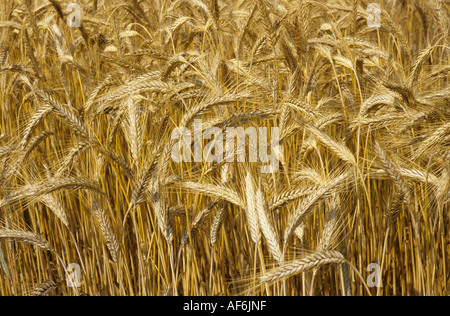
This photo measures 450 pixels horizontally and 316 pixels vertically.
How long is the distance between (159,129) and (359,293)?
3.17 ft

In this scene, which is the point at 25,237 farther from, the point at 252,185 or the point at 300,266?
the point at 300,266

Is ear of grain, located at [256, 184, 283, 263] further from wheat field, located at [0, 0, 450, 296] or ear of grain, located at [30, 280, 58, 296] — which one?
ear of grain, located at [30, 280, 58, 296]

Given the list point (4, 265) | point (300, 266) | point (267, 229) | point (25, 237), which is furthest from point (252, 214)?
point (4, 265)

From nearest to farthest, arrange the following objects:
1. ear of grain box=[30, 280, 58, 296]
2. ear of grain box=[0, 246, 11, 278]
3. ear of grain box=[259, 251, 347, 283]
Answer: ear of grain box=[259, 251, 347, 283] → ear of grain box=[30, 280, 58, 296] → ear of grain box=[0, 246, 11, 278]

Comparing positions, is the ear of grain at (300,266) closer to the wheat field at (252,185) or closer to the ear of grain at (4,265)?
the wheat field at (252,185)

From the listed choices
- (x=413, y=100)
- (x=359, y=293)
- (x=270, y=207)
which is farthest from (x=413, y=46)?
(x=270, y=207)

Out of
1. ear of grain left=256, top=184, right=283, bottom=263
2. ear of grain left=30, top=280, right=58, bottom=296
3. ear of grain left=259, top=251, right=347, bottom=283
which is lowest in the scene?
ear of grain left=30, top=280, right=58, bottom=296

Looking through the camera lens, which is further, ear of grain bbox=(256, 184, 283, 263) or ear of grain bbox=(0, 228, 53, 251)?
ear of grain bbox=(0, 228, 53, 251)

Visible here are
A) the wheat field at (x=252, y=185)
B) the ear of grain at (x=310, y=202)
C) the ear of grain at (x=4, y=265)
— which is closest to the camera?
the ear of grain at (x=310, y=202)

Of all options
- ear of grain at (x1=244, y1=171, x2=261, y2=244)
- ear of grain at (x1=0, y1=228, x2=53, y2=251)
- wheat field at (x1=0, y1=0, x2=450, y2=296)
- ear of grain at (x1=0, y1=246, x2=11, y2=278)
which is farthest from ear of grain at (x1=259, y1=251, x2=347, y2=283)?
ear of grain at (x1=0, y1=246, x2=11, y2=278)

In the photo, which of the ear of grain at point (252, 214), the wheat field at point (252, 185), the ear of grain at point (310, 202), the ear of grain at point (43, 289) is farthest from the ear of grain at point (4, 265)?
the ear of grain at point (310, 202)

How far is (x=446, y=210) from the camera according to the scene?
1950 millimetres

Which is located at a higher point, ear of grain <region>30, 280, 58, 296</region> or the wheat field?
the wheat field

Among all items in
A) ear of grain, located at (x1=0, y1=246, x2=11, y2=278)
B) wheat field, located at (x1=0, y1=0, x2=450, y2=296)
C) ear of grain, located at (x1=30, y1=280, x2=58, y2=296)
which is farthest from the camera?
ear of grain, located at (x1=0, y1=246, x2=11, y2=278)
